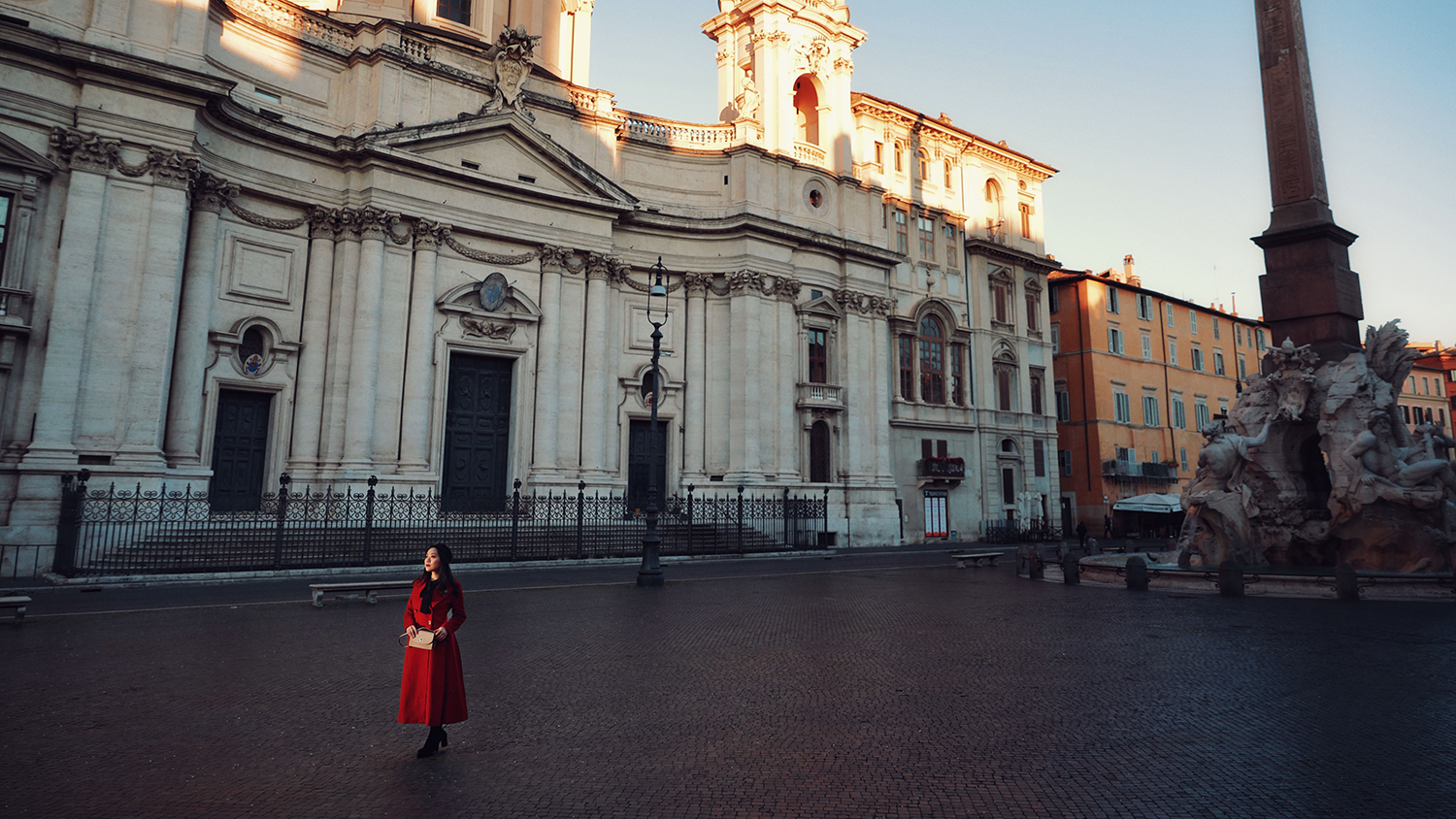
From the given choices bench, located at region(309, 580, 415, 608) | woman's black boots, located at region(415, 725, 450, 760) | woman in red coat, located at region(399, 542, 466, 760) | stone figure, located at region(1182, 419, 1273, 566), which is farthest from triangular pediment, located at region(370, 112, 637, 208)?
woman's black boots, located at region(415, 725, 450, 760)

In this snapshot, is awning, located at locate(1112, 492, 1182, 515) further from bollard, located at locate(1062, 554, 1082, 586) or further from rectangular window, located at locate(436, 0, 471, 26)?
rectangular window, located at locate(436, 0, 471, 26)

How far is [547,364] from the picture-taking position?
1077 inches

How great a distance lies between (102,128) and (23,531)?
32.1ft

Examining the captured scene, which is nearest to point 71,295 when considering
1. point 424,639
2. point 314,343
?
point 314,343

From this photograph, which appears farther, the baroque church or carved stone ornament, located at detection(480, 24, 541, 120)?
carved stone ornament, located at detection(480, 24, 541, 120)

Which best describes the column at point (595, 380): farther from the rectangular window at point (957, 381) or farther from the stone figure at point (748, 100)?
the rectangular window at point (957, 381)

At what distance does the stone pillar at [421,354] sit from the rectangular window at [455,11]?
33.2 ft

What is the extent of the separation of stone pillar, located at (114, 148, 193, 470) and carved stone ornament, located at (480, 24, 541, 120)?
32.9 feet

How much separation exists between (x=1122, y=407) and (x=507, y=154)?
33783mm

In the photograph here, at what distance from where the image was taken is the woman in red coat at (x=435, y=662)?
516 cm

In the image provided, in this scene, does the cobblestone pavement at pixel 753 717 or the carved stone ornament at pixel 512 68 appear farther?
the carved stone ornament at pixel 512 68

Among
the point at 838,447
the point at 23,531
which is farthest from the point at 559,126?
the point at 23,531

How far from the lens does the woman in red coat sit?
5164 mm

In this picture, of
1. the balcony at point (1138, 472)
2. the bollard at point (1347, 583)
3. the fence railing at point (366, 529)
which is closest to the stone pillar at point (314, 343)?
the fence railing at point (366, 529)
